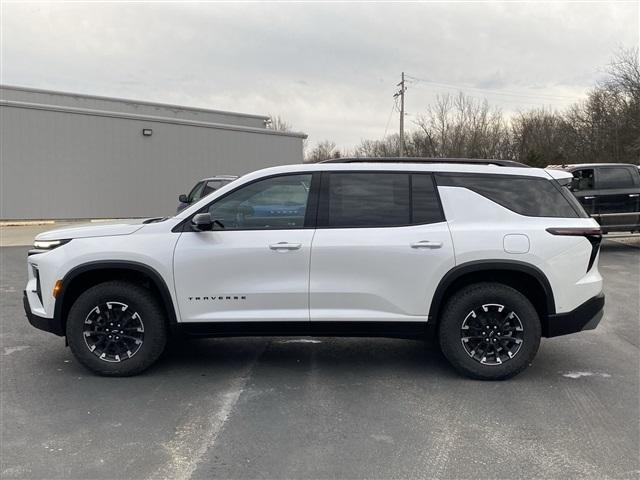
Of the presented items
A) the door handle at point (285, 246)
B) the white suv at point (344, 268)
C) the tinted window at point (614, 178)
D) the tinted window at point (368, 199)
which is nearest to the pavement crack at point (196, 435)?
the white suv at point (344, 268)

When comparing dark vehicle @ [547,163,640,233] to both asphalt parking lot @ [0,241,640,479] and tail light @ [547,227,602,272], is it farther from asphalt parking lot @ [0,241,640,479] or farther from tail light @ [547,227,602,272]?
tail light @ [547,227,602,272]

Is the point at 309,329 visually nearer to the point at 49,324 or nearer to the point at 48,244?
the point at 49,324

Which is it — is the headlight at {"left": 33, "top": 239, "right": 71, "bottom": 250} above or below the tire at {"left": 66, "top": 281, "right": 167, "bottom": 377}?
above

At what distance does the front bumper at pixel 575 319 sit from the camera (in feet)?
14.1

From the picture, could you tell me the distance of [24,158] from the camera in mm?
17312

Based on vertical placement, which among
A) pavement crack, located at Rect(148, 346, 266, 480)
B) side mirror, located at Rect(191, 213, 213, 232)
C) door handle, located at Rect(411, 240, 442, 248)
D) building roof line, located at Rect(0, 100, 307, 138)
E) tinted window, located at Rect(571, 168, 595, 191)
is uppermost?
building roof line, located at Rect(0, 100, 307, 138)

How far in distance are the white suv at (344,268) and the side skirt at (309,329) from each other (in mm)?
12

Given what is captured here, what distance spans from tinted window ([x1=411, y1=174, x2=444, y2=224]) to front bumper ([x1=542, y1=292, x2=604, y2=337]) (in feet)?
4.14

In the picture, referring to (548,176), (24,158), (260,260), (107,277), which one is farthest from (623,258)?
(24,158)

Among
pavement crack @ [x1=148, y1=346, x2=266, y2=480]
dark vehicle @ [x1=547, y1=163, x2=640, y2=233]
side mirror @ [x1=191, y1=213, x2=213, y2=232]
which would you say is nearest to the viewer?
pavement crack @ [x1=148, y1=346, x2=266, y2=480]

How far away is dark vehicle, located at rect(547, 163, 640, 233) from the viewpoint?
1183cm

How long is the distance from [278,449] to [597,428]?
2.19m

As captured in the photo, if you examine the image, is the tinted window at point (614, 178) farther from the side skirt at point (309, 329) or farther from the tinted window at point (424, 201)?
the side skirt at point (309, 329)

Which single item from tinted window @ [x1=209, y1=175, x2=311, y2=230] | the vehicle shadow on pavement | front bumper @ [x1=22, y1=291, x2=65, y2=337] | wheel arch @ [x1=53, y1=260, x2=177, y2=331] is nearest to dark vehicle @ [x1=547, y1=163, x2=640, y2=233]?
the vehicle shadow on pavement
